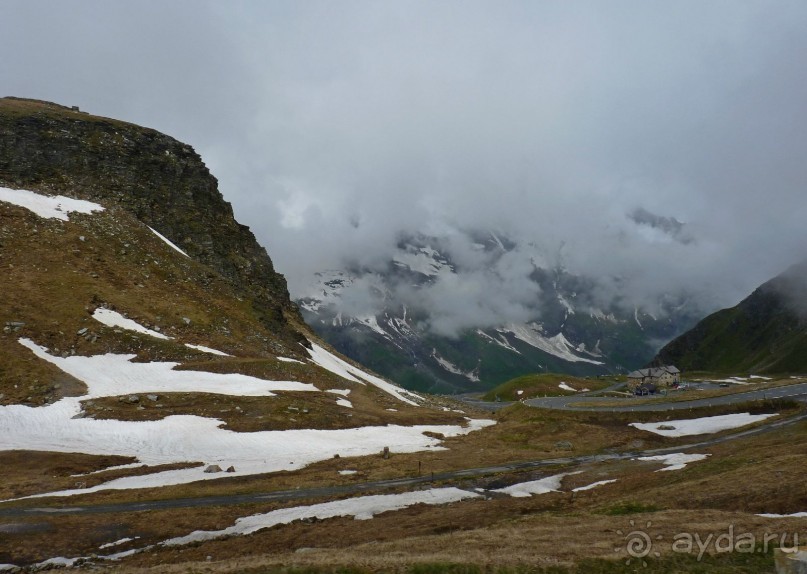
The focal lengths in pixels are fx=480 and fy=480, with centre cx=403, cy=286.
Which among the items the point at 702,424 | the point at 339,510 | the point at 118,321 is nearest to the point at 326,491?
the point at 339,510

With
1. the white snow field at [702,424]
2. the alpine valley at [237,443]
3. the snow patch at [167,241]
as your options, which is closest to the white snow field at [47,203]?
the alpine valley at [237,443]

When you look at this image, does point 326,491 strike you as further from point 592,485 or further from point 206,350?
point 206,350

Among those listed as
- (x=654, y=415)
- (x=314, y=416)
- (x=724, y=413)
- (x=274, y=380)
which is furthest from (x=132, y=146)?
(x=724, y=413)

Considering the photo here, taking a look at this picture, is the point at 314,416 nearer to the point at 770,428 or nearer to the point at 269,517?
the point at 269,517

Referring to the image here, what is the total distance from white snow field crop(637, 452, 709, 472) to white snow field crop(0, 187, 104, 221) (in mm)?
99963

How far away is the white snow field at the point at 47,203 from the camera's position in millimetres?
85812

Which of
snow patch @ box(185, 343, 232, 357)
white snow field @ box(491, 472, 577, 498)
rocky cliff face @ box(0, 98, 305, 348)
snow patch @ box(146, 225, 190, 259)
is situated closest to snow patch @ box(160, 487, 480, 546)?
white snow field @ box(491, 472, 577, 498)

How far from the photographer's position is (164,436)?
170 feet

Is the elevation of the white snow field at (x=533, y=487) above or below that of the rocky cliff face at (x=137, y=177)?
below

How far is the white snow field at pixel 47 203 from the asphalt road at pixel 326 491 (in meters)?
69.3

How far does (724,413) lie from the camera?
73.4 metres

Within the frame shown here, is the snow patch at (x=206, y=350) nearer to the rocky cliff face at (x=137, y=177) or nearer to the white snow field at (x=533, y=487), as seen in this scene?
the rocky cliff face at (x=137, y=177)

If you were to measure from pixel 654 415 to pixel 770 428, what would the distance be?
1753 centimetres

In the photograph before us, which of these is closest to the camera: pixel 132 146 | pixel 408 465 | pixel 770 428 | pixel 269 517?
pixel 269 517
